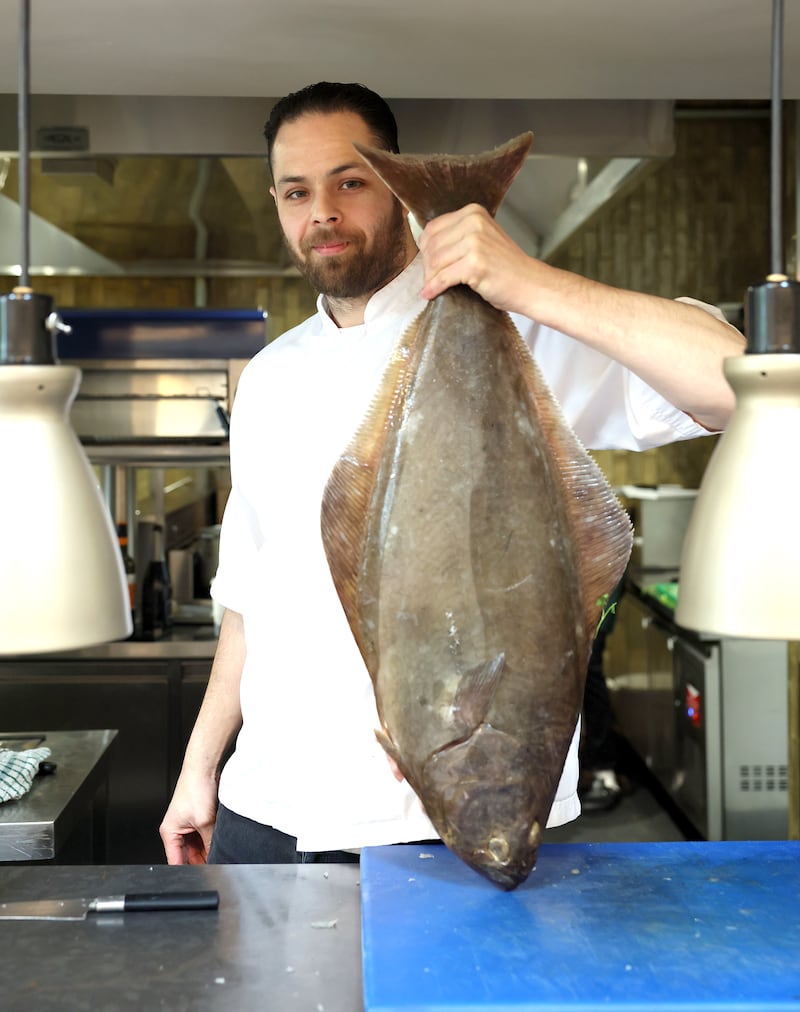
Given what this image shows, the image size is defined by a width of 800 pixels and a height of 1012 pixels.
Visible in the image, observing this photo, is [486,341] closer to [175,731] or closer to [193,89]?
[193,89]

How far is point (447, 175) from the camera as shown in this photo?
1216 mm

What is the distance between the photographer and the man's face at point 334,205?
1782 mm

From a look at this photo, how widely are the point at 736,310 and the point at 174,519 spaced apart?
321 centimetres

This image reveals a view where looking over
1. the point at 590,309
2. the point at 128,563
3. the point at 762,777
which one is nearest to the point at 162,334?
→ the point at 128,563

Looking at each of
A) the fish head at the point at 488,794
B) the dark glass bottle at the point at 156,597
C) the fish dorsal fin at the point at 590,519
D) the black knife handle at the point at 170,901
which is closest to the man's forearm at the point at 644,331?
the fish dorsal fin at the point at 590,519

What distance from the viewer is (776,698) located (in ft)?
14.6

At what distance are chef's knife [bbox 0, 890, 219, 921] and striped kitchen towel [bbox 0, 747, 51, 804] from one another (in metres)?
1.12

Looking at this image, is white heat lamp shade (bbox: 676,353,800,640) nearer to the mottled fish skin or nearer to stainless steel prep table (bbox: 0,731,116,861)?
the mottled fish skin

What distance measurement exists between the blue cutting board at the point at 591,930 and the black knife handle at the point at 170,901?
0.20 metres

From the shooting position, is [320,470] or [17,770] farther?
[17,770]

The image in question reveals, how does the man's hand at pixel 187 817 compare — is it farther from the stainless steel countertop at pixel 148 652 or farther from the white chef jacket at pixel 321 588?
the stainless steel countertop at pixel 148 652

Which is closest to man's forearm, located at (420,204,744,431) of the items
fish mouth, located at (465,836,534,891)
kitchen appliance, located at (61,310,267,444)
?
fish mouth, located at (465,836,534,891)

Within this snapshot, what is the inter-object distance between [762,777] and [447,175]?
3796 millimetres

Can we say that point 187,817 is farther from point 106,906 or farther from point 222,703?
point 106,906
